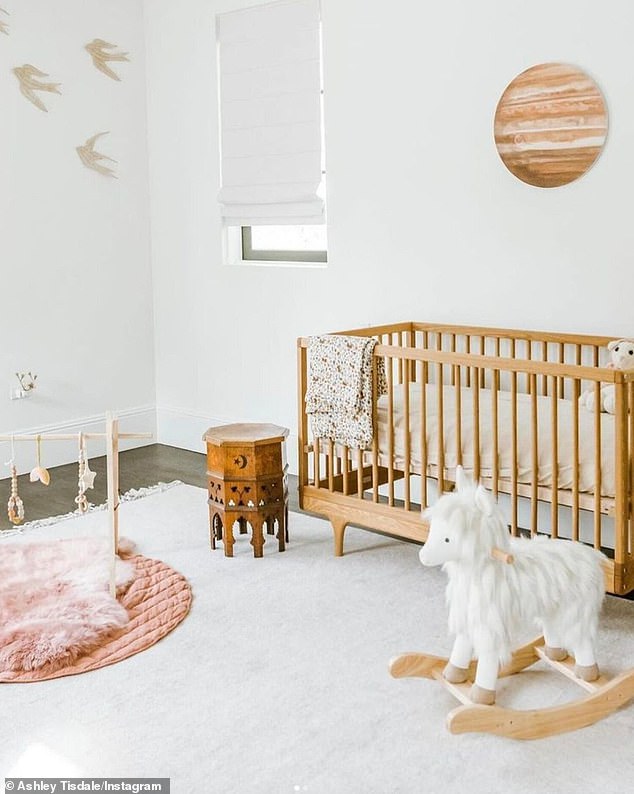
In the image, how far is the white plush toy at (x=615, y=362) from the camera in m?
3.02

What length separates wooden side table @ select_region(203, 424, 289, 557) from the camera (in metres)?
3.30

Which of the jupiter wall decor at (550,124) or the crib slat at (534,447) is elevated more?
the jupiter wall decor at (550,124)

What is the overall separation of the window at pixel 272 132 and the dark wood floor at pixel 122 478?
0.99 m

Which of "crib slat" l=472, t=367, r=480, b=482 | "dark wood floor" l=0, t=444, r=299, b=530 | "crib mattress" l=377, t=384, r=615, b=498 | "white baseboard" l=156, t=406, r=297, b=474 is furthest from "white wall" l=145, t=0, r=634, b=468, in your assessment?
"crib slat" l=472, t=367, r=480, b=482

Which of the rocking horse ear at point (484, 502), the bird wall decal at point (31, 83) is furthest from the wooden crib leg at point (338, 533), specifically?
the bird wall decal at point (31, 83)

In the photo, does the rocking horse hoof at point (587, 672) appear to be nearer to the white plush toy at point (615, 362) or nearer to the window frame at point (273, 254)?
the white plush toy at point (615, 362)

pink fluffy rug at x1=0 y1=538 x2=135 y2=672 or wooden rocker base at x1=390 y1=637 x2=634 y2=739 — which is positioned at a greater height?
pink fluffy rug at x1=0 y1=538 x2=135 y2=672

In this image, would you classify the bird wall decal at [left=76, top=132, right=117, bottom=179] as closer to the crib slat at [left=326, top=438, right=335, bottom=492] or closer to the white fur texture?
the crib slat at [left=326, top=438, right=335, bottom=492]

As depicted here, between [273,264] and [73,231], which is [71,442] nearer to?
[73,231]

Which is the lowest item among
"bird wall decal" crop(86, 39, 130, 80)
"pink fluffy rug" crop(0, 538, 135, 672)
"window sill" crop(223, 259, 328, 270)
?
"pink fluffy rug" crop(0, 538, 135, 672)

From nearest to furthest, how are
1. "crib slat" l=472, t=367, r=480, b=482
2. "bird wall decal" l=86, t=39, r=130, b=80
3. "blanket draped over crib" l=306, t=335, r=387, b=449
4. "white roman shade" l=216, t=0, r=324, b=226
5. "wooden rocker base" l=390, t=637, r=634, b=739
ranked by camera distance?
"wooden rocker base" l=390, t=637, r=634, b=739 → "crib slat" l=472, t=367, r=480, b=482 → "blanket draped over crib" l=306, t=335, r=387, b=449 → "white roman shade" l=216, t=0, r=324, b=226 → "bird wall decal" l=86, t=39, r=130, b=80

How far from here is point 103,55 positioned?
15.2 ft

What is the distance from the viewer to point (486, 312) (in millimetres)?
3688

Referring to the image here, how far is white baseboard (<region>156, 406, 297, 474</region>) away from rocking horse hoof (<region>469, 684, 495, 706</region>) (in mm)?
2586
